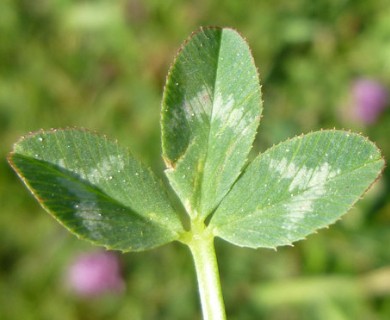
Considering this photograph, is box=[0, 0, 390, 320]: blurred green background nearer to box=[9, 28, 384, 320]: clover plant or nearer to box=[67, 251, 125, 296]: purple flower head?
box=[67, 251, 125, 296]: purple flower head

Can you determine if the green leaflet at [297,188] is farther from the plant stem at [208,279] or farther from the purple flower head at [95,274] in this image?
the purple flower head at [95,274]

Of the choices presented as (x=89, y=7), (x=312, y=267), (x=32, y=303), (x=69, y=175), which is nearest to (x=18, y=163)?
(x=69, y=175)

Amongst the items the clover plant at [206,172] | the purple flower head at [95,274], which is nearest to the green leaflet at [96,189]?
the clover plant at [206,172]

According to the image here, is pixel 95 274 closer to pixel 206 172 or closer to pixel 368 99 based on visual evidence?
pixel 368 99

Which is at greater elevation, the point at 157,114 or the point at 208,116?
the point at 157,114

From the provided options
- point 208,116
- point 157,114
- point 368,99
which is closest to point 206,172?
point 208,116
